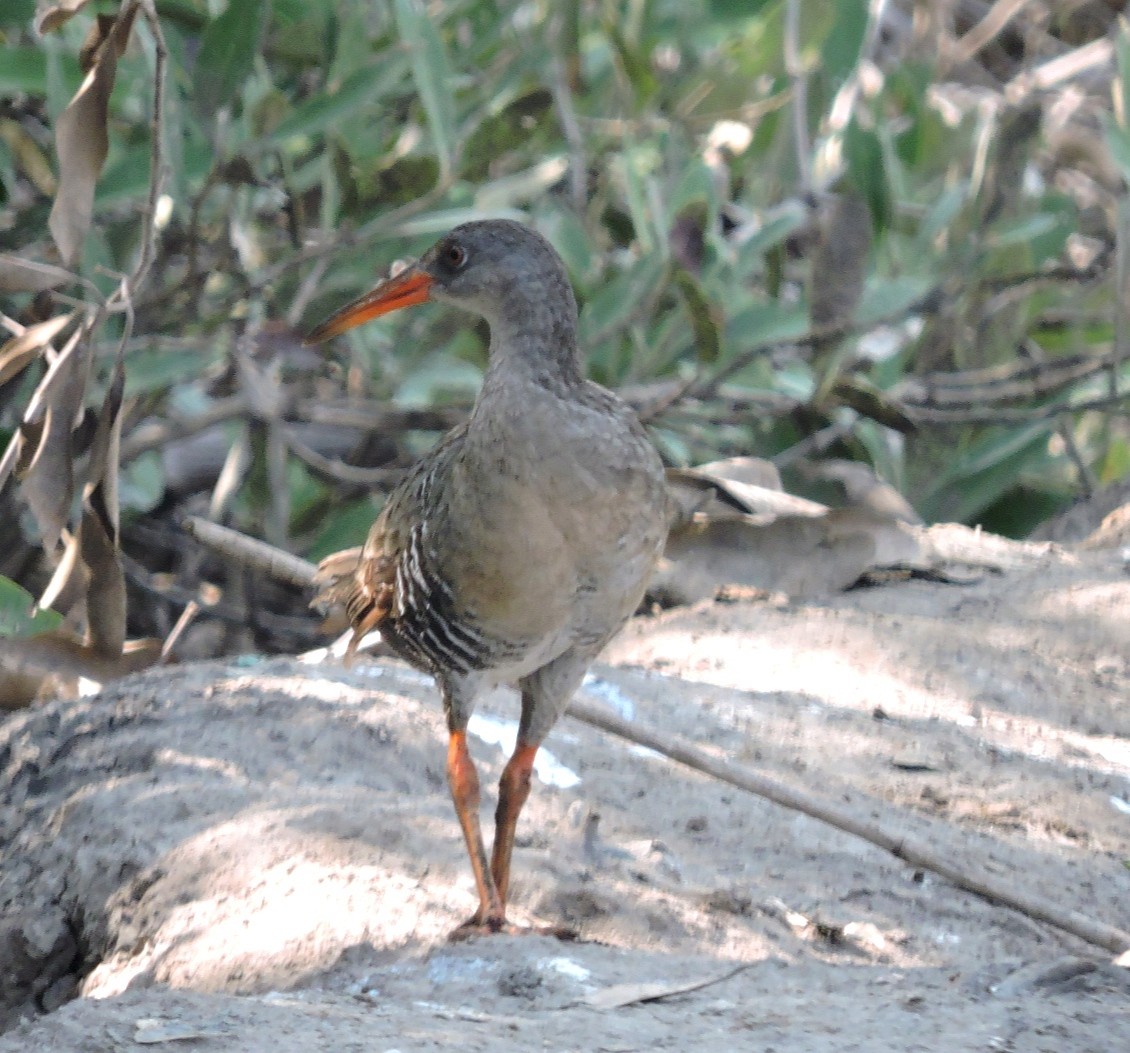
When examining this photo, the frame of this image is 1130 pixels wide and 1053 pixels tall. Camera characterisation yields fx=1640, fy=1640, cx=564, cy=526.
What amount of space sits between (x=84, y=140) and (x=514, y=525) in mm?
1465

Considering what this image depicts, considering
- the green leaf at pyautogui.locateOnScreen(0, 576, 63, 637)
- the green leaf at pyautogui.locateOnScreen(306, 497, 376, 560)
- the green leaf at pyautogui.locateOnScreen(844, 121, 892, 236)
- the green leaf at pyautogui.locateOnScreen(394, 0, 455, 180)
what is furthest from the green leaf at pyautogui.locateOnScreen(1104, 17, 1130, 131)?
the green leaf at pyautogui.locateOnScreen(0, 576, 63, 637)

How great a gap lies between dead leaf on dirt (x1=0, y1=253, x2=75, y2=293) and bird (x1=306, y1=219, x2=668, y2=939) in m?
0.79

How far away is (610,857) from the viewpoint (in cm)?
340

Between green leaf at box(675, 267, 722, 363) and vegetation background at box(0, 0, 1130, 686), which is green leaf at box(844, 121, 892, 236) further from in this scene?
green leaf at box(675, 267, 722, 363)

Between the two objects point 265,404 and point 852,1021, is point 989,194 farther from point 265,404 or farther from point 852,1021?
point 852,1021

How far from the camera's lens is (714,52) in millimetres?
6738

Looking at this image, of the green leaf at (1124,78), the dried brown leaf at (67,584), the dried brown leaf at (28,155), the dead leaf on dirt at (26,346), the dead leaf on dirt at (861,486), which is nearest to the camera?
the dead leaf on dirt at (26,346)

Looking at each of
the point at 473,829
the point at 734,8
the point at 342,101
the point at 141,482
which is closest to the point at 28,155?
the point at 342,101

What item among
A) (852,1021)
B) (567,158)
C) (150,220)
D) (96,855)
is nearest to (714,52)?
(567,158)

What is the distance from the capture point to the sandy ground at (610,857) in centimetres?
254

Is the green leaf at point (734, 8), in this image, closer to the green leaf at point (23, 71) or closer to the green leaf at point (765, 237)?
the green leaf at point (765, 237)

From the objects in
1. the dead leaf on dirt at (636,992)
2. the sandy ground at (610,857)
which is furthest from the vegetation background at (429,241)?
the dead leaf on dirt at (636,992)

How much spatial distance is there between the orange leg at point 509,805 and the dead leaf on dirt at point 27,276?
1472 millimetres

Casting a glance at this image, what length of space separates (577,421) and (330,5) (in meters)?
2.41
